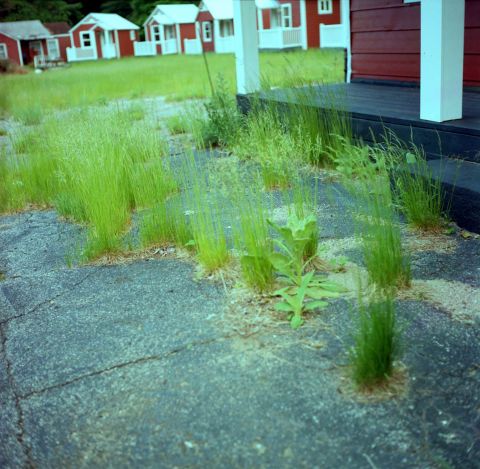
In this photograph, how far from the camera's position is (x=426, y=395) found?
2.17 meters

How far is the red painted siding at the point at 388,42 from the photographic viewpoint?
23.4 ft

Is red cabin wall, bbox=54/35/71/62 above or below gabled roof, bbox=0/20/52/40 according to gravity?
below

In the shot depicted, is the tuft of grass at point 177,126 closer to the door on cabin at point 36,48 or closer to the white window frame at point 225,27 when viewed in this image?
the white window frame at point 225,27

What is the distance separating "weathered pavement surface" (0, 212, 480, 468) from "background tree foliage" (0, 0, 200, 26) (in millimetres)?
51665

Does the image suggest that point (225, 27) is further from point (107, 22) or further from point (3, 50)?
point (3, 50)

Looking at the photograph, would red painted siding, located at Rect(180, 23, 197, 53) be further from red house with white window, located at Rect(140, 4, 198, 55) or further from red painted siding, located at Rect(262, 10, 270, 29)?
red painted siding, located at Rect(262, 10, 270, 29)

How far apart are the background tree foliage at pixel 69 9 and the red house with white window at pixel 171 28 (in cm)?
554

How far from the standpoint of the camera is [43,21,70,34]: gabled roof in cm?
5031

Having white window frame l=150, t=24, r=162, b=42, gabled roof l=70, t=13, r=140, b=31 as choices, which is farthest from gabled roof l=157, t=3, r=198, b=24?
gabled roof l=70, t=13, r=140, b=31

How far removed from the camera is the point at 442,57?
4.20m

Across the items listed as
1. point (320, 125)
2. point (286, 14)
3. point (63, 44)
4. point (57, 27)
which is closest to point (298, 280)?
point (320, 125)

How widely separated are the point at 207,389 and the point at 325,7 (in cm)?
3142

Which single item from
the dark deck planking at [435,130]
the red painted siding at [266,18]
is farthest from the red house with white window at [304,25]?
the dark deck planking at [435,130]

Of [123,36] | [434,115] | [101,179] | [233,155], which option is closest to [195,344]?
[101,179]
